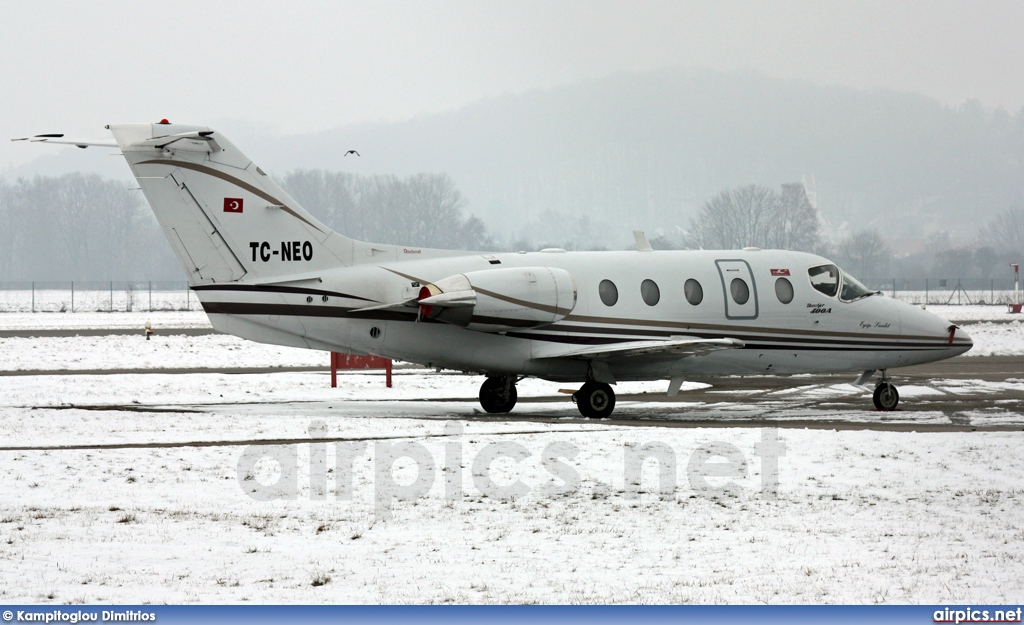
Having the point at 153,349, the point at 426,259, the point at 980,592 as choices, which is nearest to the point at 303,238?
the point at 426,259

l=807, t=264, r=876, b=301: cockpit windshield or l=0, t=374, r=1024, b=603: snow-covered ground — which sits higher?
l=807, t=264, r=876, b=301: cockpit windshield

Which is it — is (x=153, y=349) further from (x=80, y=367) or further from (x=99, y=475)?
(x=99, y=475)

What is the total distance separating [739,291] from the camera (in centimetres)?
2159

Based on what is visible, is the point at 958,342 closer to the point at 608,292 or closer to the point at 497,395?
the point at 608,292

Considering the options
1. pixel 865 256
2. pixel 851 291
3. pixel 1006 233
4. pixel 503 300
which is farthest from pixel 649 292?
pixel 1006 233

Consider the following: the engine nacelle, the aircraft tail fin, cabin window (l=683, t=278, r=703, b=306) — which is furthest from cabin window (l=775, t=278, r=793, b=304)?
the aircraft tail fin

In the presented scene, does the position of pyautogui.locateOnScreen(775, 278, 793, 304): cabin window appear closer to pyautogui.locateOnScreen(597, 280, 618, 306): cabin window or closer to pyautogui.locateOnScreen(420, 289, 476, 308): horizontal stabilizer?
pyautogui.locateOnScreen(597, 280, 618, 306): cabin window

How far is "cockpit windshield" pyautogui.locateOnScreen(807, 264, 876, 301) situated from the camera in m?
22.3

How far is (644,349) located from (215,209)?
25.9ft

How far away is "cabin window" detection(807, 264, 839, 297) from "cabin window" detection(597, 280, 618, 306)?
4.24m

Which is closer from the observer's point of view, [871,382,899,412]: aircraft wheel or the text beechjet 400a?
the text beechjet 400a

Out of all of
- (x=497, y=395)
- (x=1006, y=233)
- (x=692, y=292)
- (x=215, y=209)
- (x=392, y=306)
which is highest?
(x=1006, y=233)

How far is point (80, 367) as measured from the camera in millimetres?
31109

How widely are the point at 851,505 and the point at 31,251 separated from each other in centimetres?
15614
